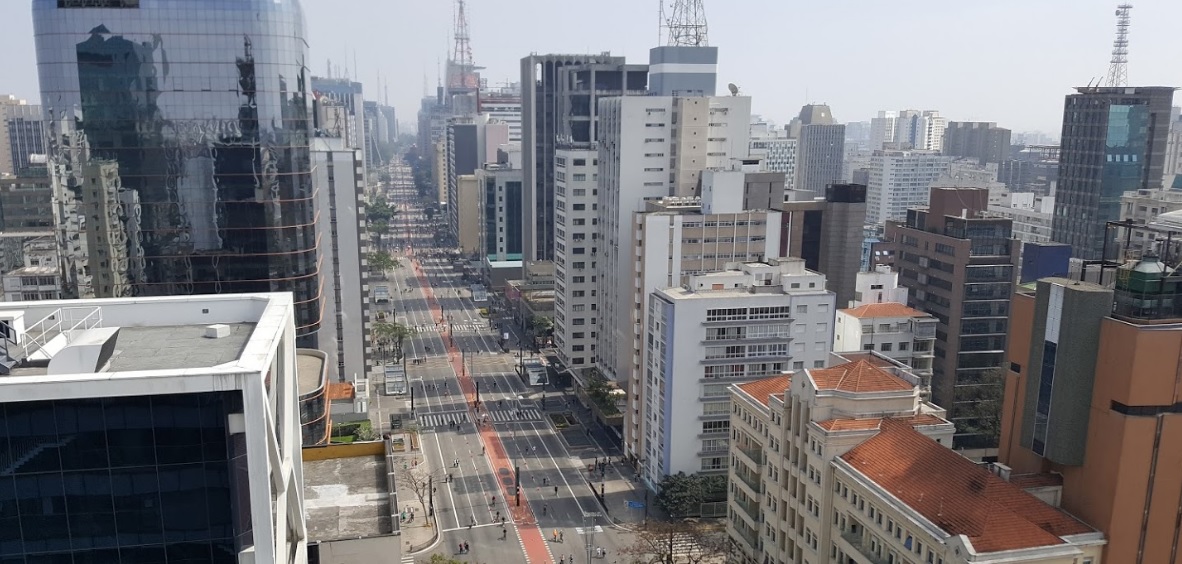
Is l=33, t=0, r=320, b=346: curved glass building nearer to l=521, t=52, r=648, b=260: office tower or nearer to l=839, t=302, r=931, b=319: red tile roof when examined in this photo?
l=839, t=302, r=931, b=319: red tile roof

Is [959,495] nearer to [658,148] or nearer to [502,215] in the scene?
[658,148]

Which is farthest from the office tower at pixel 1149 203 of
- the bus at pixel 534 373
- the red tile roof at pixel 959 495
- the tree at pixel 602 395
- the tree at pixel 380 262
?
the tree at pixel 380 262

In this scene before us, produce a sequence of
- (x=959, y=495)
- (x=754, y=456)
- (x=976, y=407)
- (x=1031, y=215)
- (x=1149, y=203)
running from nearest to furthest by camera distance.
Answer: (x=959, y=495) < (x=754, y=456) < (x=976, y=407) < (x=1149, y=203) < (x=1031, y=215)

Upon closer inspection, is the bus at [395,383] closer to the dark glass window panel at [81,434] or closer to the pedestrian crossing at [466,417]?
the pedestrian crossing at [466,417]

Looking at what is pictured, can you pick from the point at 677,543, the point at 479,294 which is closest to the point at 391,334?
the point at 479,294

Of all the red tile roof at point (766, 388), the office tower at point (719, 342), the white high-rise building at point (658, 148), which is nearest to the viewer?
the red tile roof at point (766, 388)

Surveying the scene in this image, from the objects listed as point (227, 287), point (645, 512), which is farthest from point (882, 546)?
point (227, 287)
